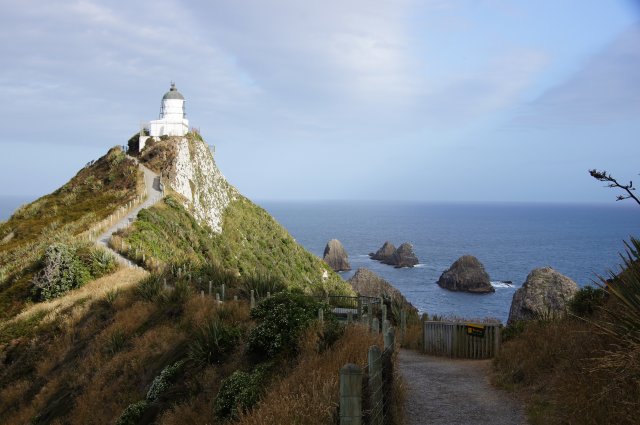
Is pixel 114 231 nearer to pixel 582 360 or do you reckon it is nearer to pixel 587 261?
pixel 582 360

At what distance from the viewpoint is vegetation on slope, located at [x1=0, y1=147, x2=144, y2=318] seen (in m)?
33.7

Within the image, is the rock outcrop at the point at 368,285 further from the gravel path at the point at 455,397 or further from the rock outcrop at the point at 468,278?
the gravel path at the point at 455,397

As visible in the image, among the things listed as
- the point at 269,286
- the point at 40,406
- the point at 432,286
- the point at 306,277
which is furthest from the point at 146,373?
the point at 432,286

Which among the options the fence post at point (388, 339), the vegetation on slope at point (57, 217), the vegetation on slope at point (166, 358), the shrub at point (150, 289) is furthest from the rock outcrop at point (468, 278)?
the fence post at point (388, 339)

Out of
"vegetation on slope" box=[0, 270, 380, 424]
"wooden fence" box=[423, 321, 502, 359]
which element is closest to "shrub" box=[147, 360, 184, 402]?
"vegetation on slope" box=[0, 270, 380, 424]

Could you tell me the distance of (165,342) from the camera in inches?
696

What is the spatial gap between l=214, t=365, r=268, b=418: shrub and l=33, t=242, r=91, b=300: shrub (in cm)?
2285

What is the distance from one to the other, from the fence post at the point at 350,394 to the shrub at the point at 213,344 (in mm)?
7063

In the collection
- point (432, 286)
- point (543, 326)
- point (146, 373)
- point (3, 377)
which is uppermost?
point (543, 326)

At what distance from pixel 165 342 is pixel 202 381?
5.35 m

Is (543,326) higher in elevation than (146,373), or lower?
higher

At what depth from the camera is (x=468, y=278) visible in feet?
300

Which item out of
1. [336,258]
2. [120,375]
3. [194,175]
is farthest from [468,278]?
[120,375]

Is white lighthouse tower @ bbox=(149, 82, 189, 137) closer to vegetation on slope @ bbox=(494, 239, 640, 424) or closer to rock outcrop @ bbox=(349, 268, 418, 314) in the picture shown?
rock outcrop @ bbox=(349, 268, 418, 314)
